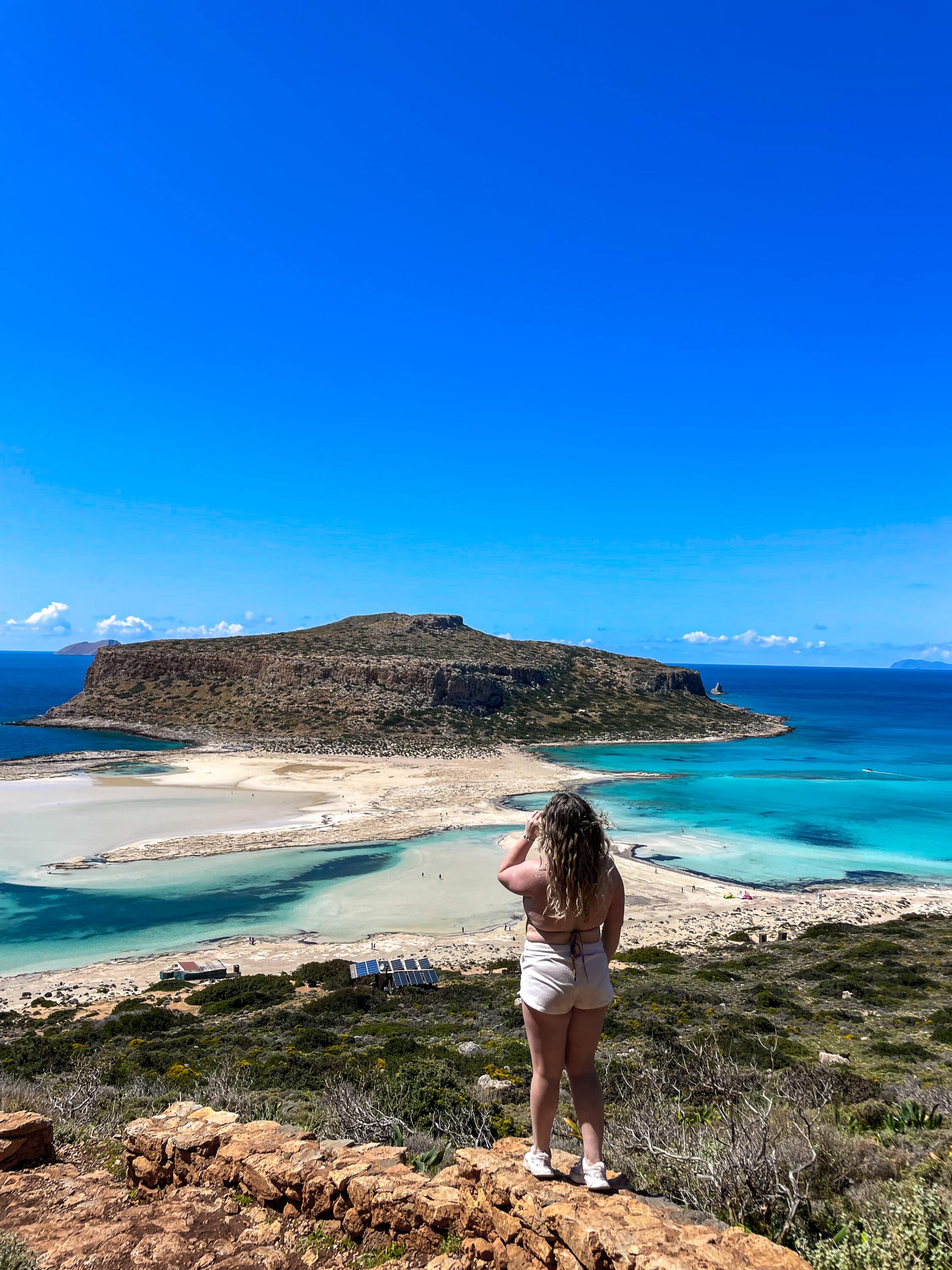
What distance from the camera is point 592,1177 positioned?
3.22 metres

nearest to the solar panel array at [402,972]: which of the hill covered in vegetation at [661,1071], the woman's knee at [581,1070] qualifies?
the hill covered in vegetation at [661,1071]

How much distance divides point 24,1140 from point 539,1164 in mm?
4026

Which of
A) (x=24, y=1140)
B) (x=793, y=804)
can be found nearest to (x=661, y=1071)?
(x=24, y=1140)

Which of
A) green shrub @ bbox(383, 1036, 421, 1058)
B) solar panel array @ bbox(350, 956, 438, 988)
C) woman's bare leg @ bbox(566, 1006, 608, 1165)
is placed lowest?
solar panel array @ bbox(350, 956, 438, 988)

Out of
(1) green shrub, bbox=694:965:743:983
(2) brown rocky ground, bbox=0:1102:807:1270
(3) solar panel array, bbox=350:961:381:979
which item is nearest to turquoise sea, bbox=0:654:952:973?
(3) solar panel array, bbox=350:961:381:979

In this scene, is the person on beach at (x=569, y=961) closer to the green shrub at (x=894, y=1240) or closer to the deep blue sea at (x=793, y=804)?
the green shrub at (x=894, y=1240)

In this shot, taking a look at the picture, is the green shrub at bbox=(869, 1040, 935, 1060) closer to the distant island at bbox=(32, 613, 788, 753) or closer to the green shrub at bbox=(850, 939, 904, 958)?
the green shrub at bbox=(850, 939, 904, 958)

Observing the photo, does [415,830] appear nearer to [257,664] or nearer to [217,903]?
[217,903]

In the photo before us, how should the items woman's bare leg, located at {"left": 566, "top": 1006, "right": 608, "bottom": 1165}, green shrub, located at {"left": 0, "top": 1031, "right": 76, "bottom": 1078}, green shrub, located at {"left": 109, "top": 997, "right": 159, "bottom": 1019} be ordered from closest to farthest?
1. woman's bare leg, located at {"left": 566, "top": 1006, "right": 608, "bottom": 1165}
2. green shrub, located at {"left": 0, "top": 1031, "right": 76, "bottom": 1078}
3. green shrub, located at {"left": 109, "top": 997, "right": 159, "bottom": 1019}

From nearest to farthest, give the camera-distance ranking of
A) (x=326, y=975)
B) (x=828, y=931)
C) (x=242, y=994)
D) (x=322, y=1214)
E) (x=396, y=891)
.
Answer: (x=322, y=1214), (x=242, y=994), (x=326, y=975), (x=828, y=931), (x=396, y=891)

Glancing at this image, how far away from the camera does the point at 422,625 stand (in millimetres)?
100312

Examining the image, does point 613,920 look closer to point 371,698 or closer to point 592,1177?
point 592,1177

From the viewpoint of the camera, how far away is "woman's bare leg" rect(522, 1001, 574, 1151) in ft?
10.6

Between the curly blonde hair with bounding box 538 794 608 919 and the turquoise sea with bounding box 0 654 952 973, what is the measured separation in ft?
62.2
